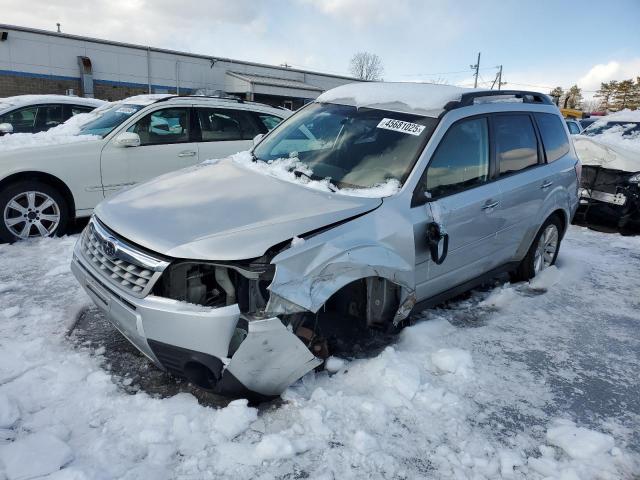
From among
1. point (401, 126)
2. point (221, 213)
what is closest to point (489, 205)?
point (401, 126)

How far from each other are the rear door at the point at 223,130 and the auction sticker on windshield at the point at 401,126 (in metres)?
3.47

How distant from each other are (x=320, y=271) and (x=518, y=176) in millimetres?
2503

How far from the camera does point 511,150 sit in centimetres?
418

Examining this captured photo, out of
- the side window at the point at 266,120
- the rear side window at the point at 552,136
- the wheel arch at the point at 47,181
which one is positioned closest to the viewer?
the rear side window at the point at 552,136

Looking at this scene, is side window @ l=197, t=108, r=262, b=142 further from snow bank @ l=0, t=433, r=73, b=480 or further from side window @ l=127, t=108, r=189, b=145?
snow bank @ l=0, t=433, r=73, b=480

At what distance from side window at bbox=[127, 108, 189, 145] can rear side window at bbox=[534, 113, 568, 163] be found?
429 cm

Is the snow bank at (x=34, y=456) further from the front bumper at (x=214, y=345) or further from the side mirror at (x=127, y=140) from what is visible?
the side mirror at (x=127, y=140)

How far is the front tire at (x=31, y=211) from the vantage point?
5.24m

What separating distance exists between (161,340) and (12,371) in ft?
3.84

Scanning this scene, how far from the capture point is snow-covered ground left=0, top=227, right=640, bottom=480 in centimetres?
230

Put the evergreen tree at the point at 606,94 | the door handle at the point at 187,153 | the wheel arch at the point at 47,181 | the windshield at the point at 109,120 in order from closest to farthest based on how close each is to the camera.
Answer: the wheel arch at the point at 47,181 < the windshield at the point at 109,120 < the door handle at the point at 187,153 < the evergreen tree at the point at 606,94

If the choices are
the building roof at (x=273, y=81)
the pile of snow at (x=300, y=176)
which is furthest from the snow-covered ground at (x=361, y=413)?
the building roof at (x=273, y=81)

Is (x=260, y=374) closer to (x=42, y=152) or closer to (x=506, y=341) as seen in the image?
(x=506, y=341)

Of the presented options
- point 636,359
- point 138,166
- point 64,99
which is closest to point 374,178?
point 636,359
